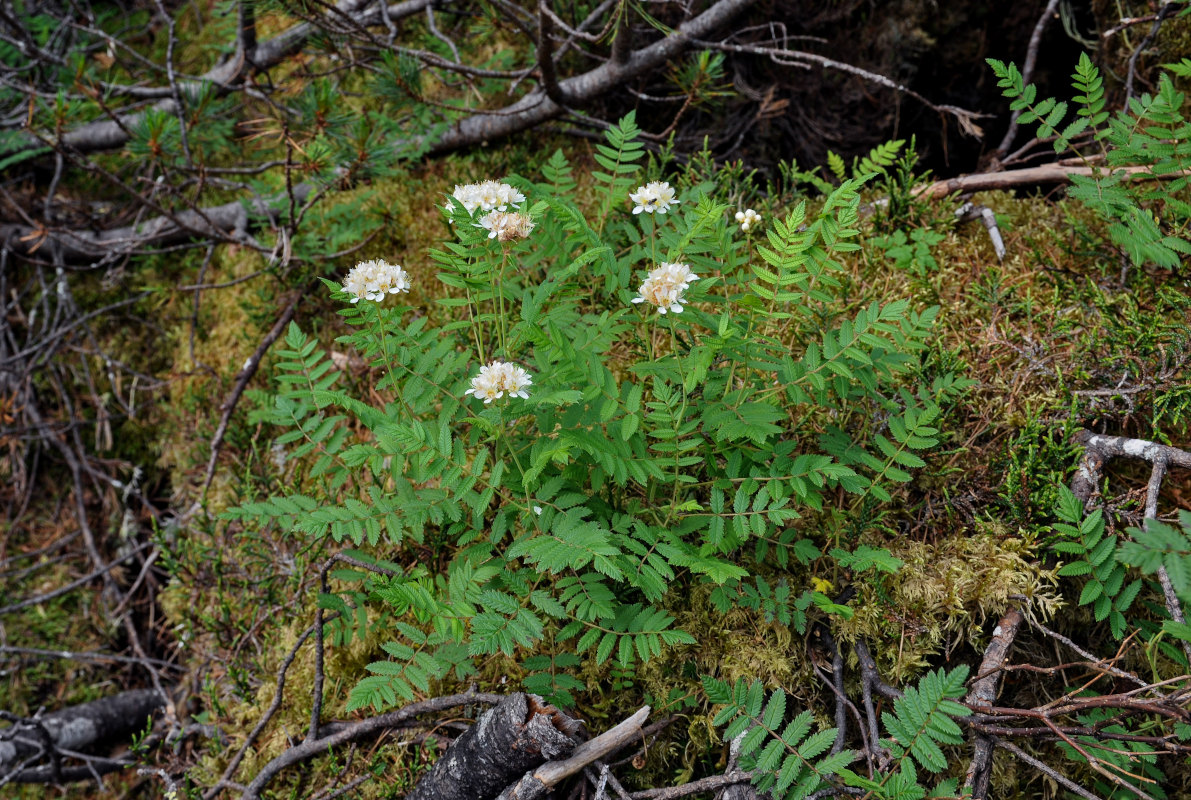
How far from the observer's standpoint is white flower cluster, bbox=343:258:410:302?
2092 millimetres

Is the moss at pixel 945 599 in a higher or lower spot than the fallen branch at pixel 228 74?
lower

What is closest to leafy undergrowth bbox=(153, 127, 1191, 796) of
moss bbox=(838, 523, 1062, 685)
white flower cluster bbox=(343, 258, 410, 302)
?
moss bbox=(838, 523, 1062, 685)

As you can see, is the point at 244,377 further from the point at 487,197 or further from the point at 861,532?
the point at 861,532

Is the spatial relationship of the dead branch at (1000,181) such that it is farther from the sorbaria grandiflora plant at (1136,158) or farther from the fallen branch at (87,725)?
the fallen branch at (87,725)

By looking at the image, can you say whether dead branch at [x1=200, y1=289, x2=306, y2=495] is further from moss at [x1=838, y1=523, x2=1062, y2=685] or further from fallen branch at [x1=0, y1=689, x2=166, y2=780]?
moss at [x1=838, y1=523, x2=1062, y2=685]

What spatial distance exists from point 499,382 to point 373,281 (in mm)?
520

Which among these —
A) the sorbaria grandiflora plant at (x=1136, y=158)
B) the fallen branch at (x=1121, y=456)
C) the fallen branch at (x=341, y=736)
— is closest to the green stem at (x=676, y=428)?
the fallen branch at (x=341, y=736)

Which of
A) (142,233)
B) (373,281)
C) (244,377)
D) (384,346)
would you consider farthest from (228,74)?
(384,346)

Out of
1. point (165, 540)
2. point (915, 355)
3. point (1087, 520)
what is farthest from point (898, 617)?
point (165, 540)

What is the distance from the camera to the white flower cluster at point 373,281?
2.09 metres

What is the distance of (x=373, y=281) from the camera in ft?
6.98

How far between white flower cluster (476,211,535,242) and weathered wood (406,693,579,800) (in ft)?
4.06

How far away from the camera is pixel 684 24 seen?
11.3 ft

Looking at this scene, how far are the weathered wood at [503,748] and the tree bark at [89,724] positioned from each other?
1970 millimetres
